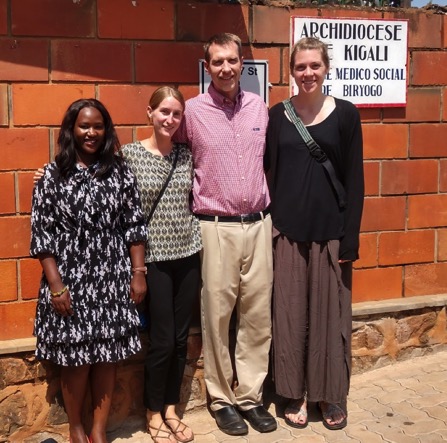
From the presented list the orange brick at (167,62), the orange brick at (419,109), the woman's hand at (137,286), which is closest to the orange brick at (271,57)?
the orange brick at (167,62)

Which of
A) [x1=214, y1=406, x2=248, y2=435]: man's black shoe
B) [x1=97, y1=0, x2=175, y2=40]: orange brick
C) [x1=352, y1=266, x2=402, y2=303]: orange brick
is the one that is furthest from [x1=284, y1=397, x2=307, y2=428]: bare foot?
[x1=97, y1=0, x2=175, y2=40]: orange brick

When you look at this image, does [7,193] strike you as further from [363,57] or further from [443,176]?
[443,176]

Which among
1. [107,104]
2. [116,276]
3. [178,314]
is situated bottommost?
[178,314]

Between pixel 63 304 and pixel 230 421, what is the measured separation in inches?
47.1

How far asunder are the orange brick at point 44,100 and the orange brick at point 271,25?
1030 mm

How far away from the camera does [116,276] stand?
3.29 meters

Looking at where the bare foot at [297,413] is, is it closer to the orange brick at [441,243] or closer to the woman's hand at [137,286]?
the woman's hand at [137,286]

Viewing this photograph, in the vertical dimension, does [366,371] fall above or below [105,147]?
below

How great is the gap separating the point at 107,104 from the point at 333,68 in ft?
4.53

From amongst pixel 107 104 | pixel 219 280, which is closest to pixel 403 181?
pixel 219 280

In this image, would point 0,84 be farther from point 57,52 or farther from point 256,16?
point 256,16

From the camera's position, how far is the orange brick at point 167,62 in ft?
12.3

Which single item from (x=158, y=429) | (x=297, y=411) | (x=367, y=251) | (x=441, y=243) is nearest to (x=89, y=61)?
(x=158, y=429)

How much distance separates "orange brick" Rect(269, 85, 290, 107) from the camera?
4.09m
